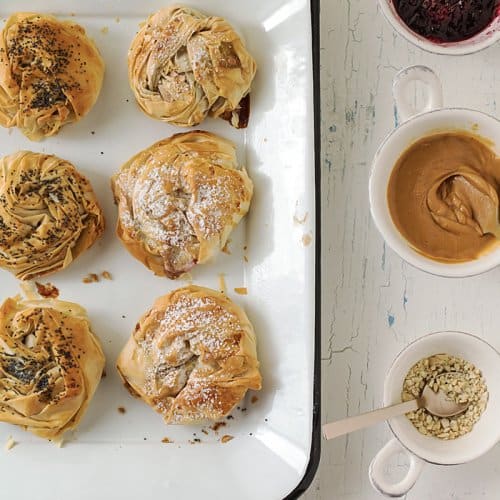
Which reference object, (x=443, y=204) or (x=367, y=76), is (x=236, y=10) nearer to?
(x=367, y=76)

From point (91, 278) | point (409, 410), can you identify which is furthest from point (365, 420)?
point (91, 278)

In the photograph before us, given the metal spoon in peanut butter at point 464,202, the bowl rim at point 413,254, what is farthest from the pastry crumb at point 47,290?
the metal spoon in peanut butter at point 464,202

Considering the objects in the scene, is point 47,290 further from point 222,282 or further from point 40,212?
point 222,282

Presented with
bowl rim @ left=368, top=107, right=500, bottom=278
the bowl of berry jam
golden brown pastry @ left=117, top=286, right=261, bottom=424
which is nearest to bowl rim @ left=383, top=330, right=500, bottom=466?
bowl rim @ left=368, top=107, right=500, bottom=278

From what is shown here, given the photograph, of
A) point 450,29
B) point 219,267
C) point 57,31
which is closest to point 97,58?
point 57,31

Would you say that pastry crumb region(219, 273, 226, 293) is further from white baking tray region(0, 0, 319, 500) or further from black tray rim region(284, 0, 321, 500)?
black tray rim region(284, 0, 321, 500)
